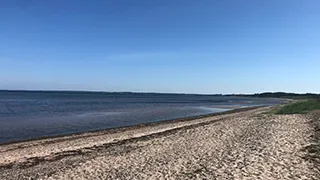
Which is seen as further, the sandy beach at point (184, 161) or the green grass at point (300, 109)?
the green grass at point (300, 109)

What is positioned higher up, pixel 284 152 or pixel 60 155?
pixel 284 152

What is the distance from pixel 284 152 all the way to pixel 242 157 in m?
1.94

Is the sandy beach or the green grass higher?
the green grass

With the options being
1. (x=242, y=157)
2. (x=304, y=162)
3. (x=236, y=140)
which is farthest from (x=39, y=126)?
(x=304, y=162)

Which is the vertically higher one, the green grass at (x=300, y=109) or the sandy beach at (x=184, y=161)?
the green grass at (x=300, y=109)

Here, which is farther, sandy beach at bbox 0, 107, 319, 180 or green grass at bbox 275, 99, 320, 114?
green grass at bbox 275, 99, 320, 114

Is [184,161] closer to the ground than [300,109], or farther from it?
closer to the ground

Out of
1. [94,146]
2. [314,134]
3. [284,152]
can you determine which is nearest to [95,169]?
[94,146]

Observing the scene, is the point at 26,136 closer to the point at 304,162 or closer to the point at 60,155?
the point at 60,155

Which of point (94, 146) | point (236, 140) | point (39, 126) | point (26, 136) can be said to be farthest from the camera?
point (39, 126)

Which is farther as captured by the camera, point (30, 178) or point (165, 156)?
point (165, 156)

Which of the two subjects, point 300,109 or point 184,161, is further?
point 300,109

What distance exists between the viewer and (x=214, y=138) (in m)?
17.0

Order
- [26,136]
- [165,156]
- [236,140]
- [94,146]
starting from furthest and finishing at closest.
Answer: [26,136], [94,146], [236,140], [165,156]
